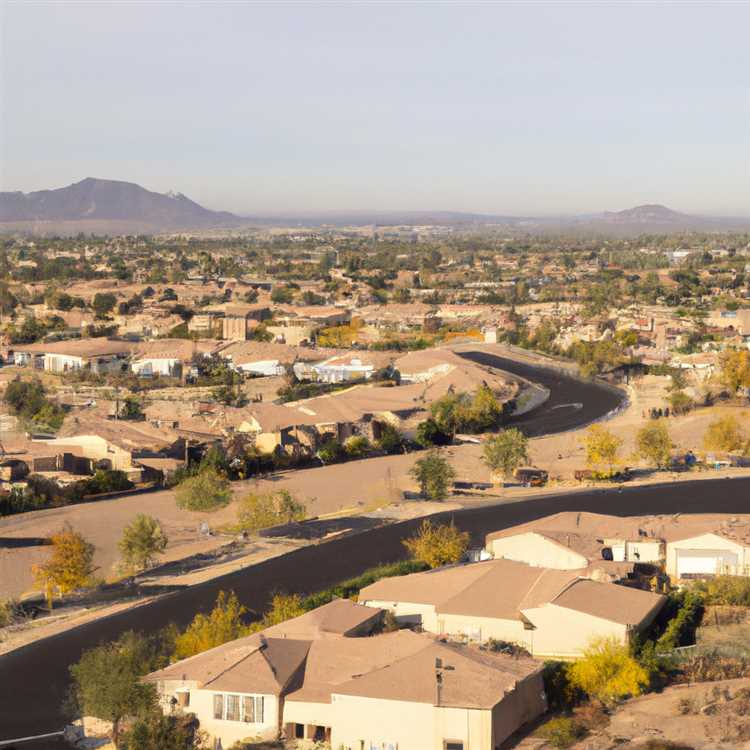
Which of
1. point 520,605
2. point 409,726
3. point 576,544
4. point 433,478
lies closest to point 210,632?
point 520,605

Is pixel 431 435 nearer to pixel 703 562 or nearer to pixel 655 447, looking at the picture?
pixel 655 447

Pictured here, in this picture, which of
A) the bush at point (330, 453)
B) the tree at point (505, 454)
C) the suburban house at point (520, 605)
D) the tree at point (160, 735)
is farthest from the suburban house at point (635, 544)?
the bush at point (330, 453)

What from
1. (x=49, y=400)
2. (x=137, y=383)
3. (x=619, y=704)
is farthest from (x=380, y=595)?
(x=137, y=383)

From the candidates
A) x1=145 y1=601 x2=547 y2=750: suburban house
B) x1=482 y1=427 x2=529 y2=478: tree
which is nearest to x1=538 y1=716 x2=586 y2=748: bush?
x1=145 y1=601 x2=547 y2=750: suburban house

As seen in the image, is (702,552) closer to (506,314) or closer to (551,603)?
(551,603)

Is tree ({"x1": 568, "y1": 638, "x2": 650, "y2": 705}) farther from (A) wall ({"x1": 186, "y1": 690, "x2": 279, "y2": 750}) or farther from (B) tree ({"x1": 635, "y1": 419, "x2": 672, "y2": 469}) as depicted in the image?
(B) tree ({"x1": 635, "y1": 419, "x2": 672, "y2": 469})

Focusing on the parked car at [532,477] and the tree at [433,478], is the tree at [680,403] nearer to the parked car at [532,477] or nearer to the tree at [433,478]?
the parked car at [532,477]
